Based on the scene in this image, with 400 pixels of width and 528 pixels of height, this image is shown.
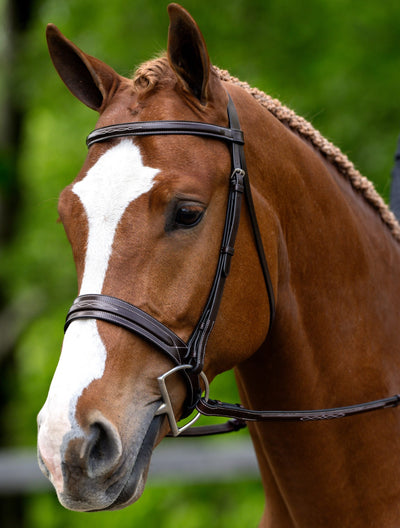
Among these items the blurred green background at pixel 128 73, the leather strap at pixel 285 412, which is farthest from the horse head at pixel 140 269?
the blurred green background at pixel 128 73

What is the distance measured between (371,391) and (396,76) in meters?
5.27

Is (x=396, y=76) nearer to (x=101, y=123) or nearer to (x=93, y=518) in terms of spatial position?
(x=101, y=123)

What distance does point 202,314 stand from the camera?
7.88 feet

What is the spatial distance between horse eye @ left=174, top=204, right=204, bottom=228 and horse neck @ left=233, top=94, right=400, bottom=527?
0.34 m

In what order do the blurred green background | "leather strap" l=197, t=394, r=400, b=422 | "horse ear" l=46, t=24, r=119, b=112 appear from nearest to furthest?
"leather strap" l=197, t=394, r=400, b=422 → "horse ear" l=46, t=24, r=119, b=112 → the blurred green background

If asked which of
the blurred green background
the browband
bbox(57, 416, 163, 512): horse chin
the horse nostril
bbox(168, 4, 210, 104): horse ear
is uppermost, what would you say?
the blurred green background

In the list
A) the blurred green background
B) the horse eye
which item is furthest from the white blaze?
the blurred green background

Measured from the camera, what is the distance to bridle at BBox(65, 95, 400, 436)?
7.31ft

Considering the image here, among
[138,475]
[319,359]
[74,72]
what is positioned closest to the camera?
[138,475]

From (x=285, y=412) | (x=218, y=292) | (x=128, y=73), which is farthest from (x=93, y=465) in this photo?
(x=128, y=73)

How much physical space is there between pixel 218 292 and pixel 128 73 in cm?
592

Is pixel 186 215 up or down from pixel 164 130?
down

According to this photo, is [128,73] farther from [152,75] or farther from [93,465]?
[93,465]

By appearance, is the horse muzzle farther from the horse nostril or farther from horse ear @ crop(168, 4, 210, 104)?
horse ear @ crop(168, 4, 210, 104)
